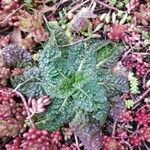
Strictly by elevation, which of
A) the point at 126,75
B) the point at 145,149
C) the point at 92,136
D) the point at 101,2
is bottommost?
the point at 145,149

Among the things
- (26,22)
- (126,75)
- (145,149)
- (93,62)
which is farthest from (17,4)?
(145,149)

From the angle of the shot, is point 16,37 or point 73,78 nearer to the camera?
point 73,78

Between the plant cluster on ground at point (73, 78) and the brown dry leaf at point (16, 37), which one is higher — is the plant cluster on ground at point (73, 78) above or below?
below

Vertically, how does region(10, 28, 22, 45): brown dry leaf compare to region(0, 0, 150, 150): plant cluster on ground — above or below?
above

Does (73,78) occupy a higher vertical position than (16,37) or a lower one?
lower

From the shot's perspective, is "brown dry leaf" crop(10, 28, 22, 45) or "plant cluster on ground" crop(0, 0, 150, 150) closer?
"plant cluster on ground" crop(0, 0, 150, 150)

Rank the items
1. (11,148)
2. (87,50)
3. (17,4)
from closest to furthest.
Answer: (11,148)
(87,50)
(17,4)

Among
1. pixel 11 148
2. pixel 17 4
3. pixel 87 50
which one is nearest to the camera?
pixel 11 148

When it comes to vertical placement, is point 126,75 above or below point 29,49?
below

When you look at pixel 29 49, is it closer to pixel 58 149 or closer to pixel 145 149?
pixel 58 149

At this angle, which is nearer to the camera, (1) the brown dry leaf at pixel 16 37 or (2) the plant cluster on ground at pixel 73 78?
(2) the plant cluster on ground at pixel 73 78

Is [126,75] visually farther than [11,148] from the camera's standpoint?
Yes
